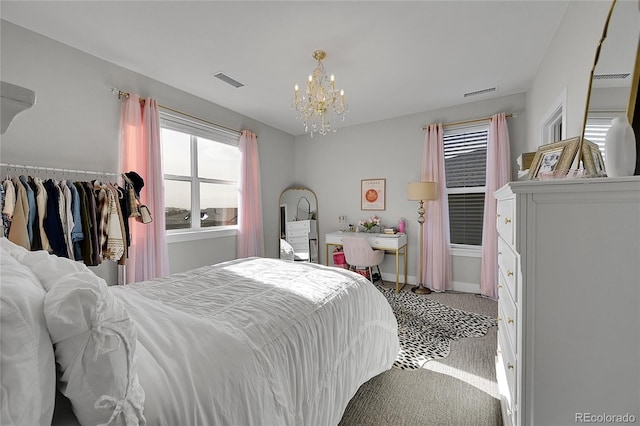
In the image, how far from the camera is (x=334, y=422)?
1.35 metres

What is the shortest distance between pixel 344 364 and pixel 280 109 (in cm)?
353

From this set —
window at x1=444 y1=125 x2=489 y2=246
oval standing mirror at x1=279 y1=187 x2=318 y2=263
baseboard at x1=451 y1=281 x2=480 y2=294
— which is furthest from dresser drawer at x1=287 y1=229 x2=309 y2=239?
baseboard at x1=451 y1=281 x2=480 y2=294

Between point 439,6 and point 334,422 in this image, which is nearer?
point 334,422

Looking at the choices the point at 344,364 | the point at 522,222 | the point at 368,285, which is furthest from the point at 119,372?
the point at 368,285

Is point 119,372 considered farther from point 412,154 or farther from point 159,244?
point 412,154

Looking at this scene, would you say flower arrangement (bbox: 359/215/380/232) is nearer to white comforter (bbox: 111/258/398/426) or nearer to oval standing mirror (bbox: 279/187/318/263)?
oval standing mirror (bbox: 279/187/318/263)

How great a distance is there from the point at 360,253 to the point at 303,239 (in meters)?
1.43

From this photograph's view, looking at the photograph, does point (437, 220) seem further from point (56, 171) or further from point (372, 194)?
point (56, 171)

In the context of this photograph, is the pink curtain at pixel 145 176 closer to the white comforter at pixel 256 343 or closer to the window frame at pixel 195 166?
the window frame at pixel 195 166

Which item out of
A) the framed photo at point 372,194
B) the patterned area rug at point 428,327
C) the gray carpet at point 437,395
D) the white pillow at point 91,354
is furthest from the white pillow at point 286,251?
the white pillow at point 91,354

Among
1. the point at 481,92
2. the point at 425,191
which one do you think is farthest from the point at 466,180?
the point at 481,92

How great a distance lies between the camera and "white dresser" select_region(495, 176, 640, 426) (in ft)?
2.87

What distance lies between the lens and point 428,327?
2.81 meters

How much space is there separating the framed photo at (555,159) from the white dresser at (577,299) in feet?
1.67
